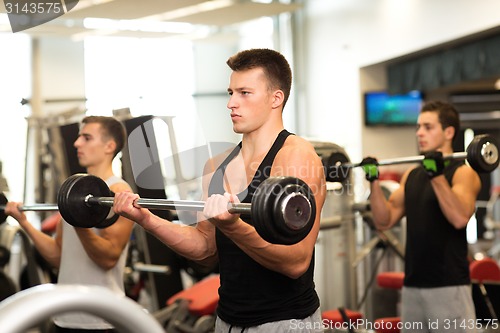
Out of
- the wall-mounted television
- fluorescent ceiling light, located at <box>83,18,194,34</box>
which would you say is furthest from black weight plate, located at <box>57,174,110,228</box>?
the wall-mounted television

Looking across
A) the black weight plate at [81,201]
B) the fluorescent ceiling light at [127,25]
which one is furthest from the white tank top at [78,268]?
the fluorescent ceiling light at [127,25]

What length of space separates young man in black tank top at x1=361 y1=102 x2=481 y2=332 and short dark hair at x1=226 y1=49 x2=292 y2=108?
110cm

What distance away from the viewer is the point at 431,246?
9.66 feet

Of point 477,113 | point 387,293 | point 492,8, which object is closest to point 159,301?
point 387,293

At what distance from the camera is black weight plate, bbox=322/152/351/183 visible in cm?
337

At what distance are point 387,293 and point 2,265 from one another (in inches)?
100

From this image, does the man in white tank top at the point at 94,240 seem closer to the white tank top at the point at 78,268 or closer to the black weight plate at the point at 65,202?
the white tank top at the point at 78,268

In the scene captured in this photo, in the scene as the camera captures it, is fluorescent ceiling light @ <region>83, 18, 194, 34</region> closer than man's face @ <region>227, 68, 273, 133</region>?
No

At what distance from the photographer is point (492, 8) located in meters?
5.97

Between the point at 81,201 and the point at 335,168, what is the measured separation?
1.60 metres

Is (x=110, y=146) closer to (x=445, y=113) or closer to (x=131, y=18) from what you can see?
(x=131, y=18)

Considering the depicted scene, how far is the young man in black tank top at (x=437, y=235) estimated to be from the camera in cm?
284

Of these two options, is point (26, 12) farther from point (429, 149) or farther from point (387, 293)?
point (387, 293)

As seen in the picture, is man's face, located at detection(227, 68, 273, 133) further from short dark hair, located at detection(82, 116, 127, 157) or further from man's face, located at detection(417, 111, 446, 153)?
man's face, located at detection(417, 111, 446, 153)
